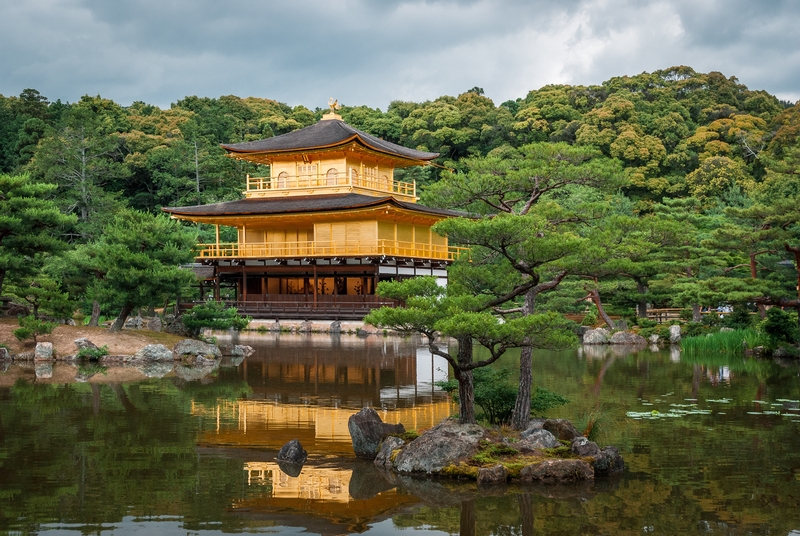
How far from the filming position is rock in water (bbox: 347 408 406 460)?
10.6m

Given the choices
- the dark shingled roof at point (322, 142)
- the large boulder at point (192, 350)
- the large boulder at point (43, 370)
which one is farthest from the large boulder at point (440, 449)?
the dark shingled roof at point (322, 142)

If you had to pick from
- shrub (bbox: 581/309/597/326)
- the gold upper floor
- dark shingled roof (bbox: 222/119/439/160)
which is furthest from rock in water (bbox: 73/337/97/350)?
shrub (bbox: 581/309/597/326)

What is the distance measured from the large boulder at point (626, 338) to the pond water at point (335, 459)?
9075 mm

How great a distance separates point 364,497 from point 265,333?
25148 mm

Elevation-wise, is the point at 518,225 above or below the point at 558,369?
above

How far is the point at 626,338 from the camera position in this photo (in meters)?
28.6

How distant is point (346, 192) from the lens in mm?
38031

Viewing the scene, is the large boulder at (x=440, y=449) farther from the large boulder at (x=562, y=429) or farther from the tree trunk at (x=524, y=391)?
the large boulder at (x=562, y=429)

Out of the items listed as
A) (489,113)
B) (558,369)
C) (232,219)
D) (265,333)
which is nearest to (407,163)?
(232,219)

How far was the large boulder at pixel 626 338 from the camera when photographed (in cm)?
2822

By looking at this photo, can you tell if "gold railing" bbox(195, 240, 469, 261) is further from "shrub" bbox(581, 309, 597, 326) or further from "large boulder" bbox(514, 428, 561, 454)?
"large boulder" bbox(514, 428, 561, 454)

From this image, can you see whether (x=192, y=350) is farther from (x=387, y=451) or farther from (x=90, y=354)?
(x=387, y=451)

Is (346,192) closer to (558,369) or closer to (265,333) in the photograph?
(265,333)

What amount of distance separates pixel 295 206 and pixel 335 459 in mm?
27267
